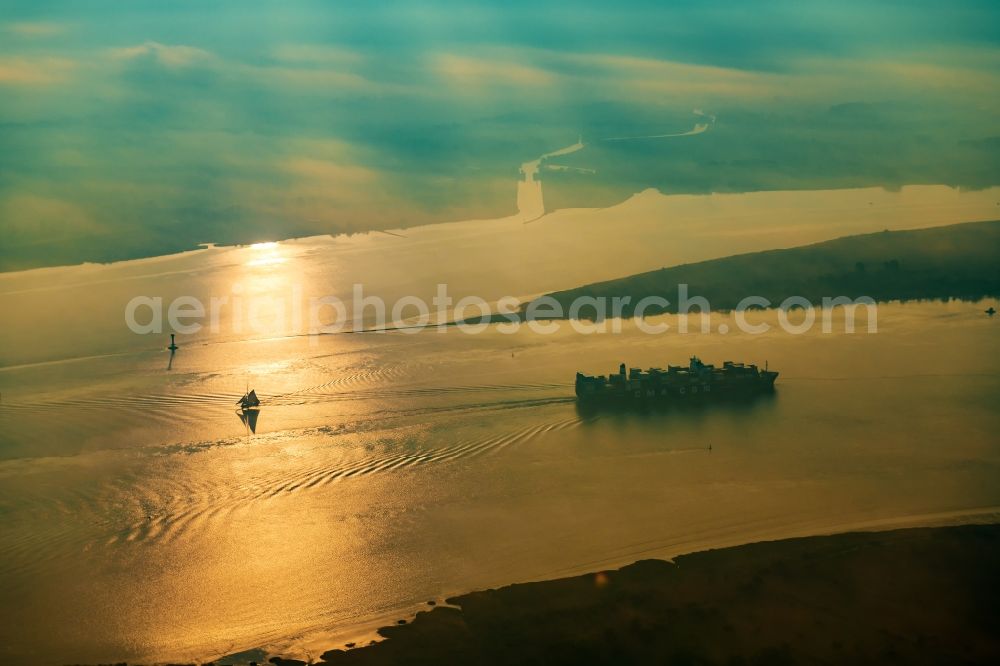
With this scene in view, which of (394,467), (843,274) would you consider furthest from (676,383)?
(843,274)

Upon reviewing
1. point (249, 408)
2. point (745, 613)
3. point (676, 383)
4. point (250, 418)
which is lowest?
point (745, 613)

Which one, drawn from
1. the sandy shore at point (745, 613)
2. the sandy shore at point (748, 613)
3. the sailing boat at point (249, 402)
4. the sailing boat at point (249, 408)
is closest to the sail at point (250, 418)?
the sailing boat at point (249, 408)

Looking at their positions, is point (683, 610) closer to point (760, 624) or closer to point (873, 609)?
point (760, 624)

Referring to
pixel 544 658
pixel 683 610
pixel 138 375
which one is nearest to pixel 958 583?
pixel 683 610

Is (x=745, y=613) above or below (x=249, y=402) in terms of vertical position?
below

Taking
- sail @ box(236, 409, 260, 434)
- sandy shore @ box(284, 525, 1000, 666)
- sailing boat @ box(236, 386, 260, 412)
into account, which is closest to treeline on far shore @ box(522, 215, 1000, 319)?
sailing boat @ box(236, 386, 260, 412)

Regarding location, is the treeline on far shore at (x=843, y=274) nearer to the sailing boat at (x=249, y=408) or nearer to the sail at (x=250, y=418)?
the sailing boat at (x=249, y=408)

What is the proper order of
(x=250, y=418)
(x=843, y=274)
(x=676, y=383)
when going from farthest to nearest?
(x=843, y=274) < (x=676, y=383) < (x=250, y=418)

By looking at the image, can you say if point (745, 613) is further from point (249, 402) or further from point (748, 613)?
point (249, 402)
